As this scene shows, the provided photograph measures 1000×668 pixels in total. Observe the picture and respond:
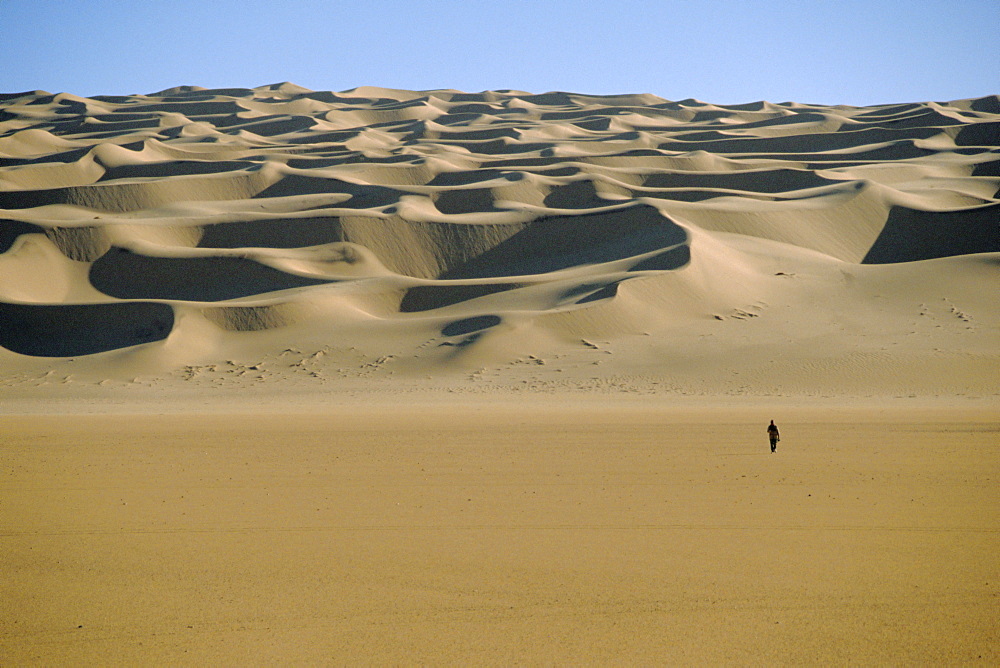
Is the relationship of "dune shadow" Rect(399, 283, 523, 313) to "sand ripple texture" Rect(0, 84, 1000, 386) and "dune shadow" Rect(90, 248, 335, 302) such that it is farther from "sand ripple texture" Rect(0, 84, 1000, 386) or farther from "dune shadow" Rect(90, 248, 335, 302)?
"dune shadow" Rect(90, 248, 335, 302)

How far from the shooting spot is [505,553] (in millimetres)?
7336

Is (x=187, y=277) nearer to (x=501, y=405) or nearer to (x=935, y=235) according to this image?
(x=501, y=405)

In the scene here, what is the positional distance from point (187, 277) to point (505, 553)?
96.5 feet

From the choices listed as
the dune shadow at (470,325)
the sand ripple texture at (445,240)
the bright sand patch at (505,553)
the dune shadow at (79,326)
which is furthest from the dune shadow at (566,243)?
the bright sand patch at (505,553)

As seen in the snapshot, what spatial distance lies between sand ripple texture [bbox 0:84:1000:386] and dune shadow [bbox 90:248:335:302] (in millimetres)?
75

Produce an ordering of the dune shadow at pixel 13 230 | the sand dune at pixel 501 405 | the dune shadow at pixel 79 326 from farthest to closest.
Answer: the dune shadow at pixel 13 230 < the dune shadow at pixel 79 326 < the sand dune at pixel 501 405

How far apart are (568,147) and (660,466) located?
54945 millimetres

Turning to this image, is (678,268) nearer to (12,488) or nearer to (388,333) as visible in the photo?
(388,333)

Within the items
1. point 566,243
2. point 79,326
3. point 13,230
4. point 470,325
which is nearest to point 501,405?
point 470,325

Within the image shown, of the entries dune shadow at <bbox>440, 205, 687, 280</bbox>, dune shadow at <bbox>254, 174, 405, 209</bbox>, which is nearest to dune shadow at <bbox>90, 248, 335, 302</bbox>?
dune shadow at <bbox>440, 205, 687, 280</bbox>

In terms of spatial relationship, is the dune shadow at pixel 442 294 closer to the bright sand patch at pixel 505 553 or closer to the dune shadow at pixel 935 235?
the dune shadow at pixel 935 235

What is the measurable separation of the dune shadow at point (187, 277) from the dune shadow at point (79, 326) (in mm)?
4023

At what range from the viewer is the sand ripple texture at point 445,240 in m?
28.5

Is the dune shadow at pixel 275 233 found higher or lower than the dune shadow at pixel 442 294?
higher
